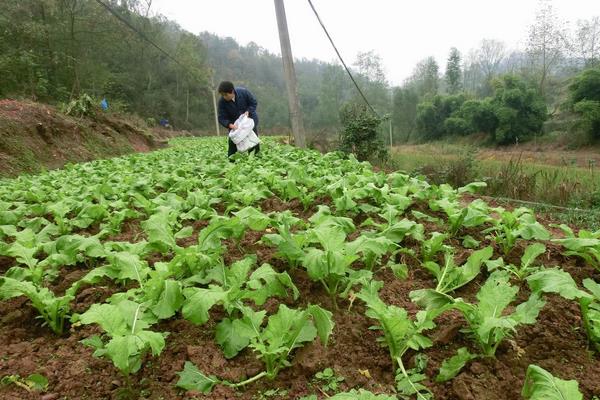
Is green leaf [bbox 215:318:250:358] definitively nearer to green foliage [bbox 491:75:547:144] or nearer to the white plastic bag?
the white plastic bag

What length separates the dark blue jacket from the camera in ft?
26.9

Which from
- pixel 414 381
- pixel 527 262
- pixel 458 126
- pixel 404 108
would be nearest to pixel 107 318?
pixel 414 381

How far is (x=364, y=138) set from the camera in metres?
10.0

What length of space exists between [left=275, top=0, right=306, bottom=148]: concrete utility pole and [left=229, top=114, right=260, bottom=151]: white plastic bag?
7.99ft

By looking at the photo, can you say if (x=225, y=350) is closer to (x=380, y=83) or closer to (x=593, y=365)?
(x=593, y=365)

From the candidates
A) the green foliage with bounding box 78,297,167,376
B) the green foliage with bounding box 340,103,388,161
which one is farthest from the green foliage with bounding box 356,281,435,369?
the green foliage with bounding box 340,103,388,161

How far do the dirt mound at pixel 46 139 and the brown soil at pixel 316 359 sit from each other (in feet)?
33.0

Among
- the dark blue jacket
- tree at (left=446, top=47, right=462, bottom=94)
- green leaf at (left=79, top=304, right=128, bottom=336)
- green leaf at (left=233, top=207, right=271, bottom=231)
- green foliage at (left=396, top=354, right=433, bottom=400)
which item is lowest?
green foliage at (left=396, top=354, right=433, bottom=400)

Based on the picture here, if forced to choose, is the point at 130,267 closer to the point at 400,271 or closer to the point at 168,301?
the point at 168,301

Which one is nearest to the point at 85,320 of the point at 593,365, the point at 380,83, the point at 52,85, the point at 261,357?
the point at 261,357

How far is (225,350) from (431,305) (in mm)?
1057

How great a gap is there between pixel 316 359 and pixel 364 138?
8782 mm

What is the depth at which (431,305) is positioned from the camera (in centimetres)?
204

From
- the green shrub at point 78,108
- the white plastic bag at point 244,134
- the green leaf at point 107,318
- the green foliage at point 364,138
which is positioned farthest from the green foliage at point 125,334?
the green shrub at point 78,108
